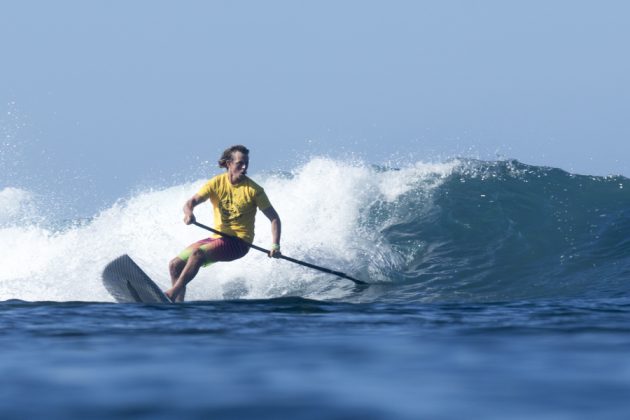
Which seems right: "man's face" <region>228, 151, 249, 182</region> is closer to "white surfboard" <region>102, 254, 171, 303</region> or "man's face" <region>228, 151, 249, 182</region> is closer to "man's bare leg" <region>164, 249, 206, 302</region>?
"man's bare leg" <region>164, 249, 206, 302</region>

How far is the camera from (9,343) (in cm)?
493

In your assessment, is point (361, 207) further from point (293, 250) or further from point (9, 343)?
point (9, 343)

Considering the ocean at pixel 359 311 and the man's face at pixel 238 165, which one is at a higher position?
the man's face at pixel 238 165

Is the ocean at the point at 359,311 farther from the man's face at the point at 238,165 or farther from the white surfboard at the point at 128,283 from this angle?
the man's face at the point at 238,165

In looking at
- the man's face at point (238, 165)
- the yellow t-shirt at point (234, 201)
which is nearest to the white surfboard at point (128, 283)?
the yellow t-shirt at point (234, 201)

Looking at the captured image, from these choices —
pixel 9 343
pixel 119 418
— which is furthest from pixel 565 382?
pixel 9 343

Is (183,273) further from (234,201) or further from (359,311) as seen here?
(359,311)

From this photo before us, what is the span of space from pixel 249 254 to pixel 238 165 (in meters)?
3.27

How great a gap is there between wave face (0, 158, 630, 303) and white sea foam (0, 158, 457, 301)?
0.08 ft

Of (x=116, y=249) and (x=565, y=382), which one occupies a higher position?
(x=116, y=249)

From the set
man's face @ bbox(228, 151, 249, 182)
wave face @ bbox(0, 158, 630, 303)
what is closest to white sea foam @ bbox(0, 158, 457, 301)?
wave face @ bbox(0, 158, 630, 303)

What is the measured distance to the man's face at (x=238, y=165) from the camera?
888cm

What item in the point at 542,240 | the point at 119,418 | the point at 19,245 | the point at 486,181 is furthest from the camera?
the point at 486,181

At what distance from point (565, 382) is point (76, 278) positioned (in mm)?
7500
